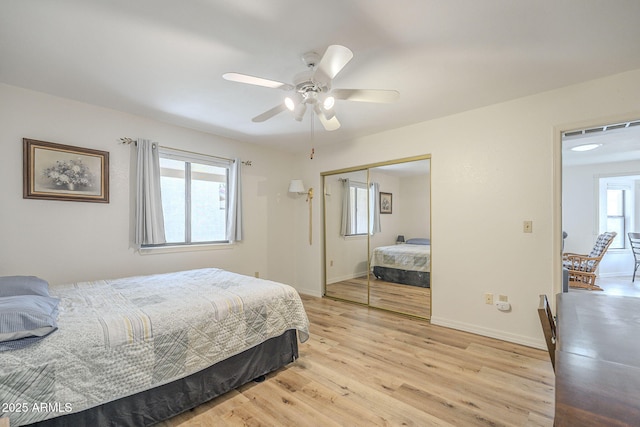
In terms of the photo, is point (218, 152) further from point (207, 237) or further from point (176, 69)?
point (176, 69)

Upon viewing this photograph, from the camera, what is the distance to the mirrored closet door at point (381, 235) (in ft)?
11.7

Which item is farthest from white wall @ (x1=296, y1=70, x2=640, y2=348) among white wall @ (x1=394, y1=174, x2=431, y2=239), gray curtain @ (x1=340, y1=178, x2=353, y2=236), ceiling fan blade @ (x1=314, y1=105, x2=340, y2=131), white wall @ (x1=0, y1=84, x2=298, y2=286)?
white wall @ (x1=0, y1=84, x2=298, y2=286)

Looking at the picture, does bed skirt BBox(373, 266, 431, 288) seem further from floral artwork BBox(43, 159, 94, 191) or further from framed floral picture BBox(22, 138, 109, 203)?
floral artwork BBox(43, 159, 94, 191)

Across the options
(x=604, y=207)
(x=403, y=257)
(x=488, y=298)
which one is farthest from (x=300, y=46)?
(x=604, y=207)

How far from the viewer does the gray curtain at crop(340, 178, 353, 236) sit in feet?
14.2

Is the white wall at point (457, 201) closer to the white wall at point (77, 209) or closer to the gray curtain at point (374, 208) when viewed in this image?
the white wall at point (77, 209)

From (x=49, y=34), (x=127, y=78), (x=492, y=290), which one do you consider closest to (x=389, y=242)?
(x=492, y=290)

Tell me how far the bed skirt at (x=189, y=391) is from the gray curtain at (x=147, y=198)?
74.1 inches

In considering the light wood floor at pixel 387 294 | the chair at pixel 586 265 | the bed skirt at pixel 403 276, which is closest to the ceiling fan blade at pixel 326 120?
the bed skirt at pixel 403 276

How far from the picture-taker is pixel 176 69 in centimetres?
222

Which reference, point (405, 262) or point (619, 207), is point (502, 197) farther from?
point (619, 207)

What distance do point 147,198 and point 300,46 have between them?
2.40 metres

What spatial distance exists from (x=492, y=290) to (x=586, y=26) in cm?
231

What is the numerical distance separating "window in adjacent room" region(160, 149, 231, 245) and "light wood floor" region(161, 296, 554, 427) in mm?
2043
